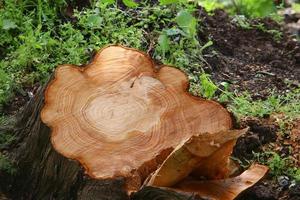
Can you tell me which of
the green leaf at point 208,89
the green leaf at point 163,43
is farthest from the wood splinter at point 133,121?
the green leaf at point 163,43

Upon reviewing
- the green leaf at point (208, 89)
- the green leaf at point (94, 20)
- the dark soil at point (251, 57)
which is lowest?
the dark soil at point (251, 57)

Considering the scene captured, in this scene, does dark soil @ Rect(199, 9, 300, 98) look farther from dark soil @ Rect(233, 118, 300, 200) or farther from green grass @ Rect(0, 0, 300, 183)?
dark soil @ Rect(233, 118, 300, 200)

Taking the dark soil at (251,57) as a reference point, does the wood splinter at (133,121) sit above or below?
above

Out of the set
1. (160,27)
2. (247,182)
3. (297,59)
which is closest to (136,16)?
(160,27)

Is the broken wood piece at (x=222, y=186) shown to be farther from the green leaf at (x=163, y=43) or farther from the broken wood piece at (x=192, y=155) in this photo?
the green leaf at (x=163, y=43)

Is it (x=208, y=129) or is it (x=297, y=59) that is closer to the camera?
(x=208, y=129)

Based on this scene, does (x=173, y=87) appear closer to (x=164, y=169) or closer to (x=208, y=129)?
(x=208, y=129)

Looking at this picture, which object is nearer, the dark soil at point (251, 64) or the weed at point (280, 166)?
the weed at point (280, 166)

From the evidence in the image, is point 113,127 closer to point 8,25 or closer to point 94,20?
point 94,20
